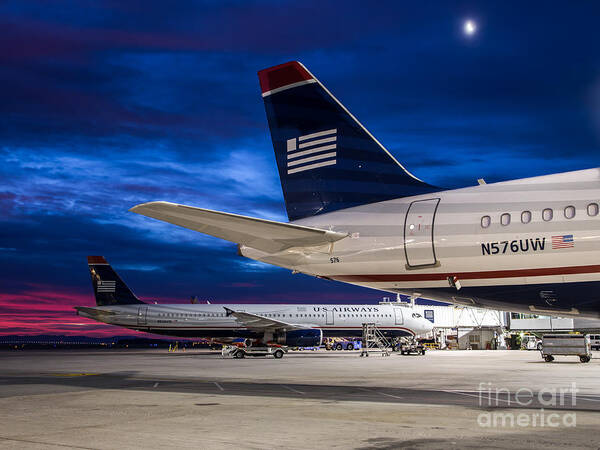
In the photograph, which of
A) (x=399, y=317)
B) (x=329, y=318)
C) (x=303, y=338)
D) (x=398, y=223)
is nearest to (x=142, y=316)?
(x=303, y=338)

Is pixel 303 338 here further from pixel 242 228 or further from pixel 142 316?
pixel 242 228

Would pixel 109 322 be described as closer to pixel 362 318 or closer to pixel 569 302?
pixel 362 318

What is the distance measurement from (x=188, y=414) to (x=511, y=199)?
7.85 m

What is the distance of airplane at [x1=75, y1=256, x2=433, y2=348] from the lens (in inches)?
2110

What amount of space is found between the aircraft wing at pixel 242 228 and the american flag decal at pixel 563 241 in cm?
469

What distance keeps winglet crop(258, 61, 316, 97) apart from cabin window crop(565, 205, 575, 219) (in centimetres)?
736

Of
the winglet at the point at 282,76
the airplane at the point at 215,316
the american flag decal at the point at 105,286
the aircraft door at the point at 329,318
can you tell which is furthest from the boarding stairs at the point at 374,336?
the winglet at the point at 282,76

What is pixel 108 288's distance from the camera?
2158 inches

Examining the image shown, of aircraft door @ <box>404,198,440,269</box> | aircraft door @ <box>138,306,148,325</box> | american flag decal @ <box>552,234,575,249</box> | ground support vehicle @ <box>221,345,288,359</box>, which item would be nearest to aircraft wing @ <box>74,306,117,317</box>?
aircraft door @ <box>138,306,148,325</box>

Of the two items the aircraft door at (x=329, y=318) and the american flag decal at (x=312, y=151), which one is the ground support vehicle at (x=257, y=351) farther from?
the american flag decal at (x=312, y=151)

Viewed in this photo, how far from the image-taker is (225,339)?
57.1 m

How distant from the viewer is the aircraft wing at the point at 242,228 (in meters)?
11.1

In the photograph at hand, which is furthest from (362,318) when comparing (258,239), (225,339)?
(258,239)

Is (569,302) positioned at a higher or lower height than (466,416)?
higher
